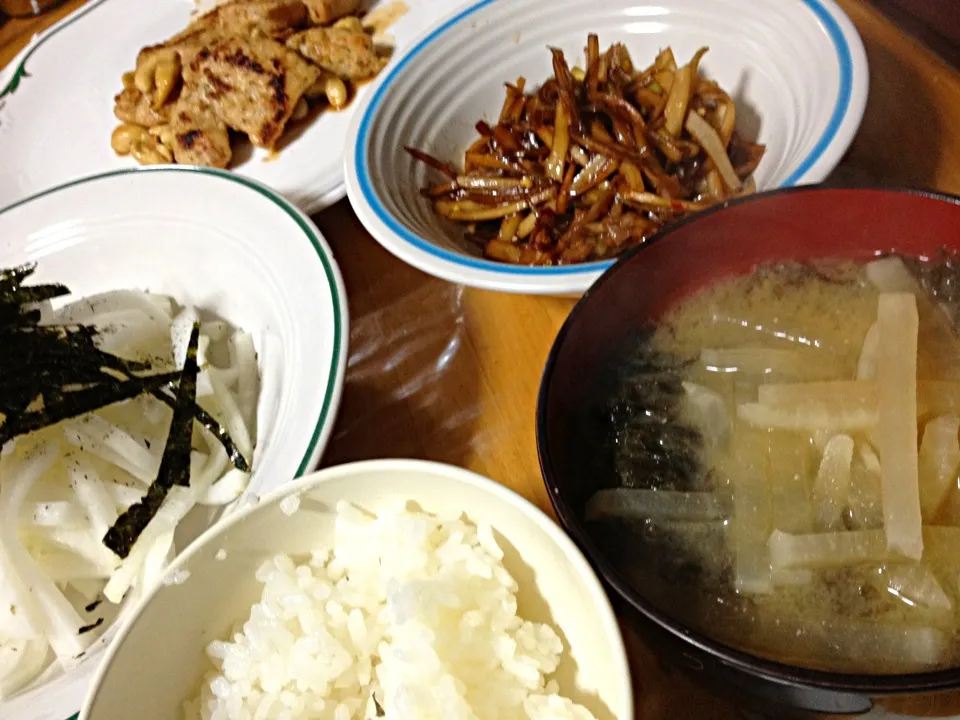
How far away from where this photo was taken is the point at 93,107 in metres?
1.87

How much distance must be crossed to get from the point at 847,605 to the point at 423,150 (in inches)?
43.0

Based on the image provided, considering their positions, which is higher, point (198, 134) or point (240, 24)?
point (240, 24)

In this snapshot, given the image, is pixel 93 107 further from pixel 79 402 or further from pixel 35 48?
pixel 79 402

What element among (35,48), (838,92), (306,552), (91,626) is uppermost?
(35,48)

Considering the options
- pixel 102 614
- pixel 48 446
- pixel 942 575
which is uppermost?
pixel 48 446

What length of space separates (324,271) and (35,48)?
1.53 m

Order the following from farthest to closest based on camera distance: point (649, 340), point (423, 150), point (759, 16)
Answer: point (423, 150) < point (759, 16) < point (649, 340)

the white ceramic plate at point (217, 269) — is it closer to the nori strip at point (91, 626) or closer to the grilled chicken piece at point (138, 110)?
the nori strip at point (91, 626)

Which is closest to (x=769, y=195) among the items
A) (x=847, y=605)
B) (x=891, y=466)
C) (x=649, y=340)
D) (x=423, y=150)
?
(x=649, y=340)

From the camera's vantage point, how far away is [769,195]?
81cm

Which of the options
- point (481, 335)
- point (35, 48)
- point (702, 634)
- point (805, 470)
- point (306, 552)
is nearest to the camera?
point (702, 634)

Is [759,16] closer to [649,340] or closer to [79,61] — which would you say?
[649,340]

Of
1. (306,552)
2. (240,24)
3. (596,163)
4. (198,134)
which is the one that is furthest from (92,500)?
(240,24)

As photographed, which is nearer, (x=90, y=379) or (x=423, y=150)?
(x=90, y=379)
